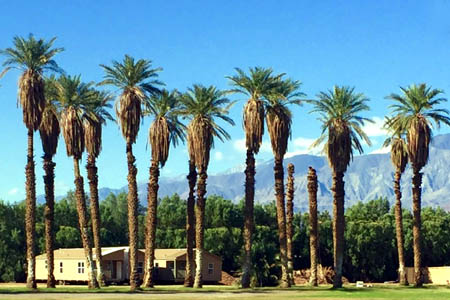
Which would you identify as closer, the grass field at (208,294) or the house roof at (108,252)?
the grass field at (208,294)

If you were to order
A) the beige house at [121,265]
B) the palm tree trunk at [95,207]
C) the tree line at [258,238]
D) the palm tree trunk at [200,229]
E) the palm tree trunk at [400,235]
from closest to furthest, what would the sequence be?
the palm tree trunk at [200,229] < the palm tree trunk at [95,207] < the palm tree trunk at [400,235] < the beige house at [121,265] < the tree line at [258,238]

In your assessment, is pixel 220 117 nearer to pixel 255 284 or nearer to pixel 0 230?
pixel 255 284

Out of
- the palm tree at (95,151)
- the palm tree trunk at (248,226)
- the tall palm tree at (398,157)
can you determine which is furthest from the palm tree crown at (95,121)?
the tall palm tree at (398,157)

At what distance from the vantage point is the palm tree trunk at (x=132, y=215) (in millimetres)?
69562

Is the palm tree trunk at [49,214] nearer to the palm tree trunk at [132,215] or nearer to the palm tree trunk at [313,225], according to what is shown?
the palm tree trunk at [132,215]

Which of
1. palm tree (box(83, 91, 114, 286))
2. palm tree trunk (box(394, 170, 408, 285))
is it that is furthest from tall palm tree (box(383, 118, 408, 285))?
palm tree (box(83, 91, 114, 286))

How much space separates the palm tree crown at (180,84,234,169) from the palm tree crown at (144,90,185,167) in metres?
1.30

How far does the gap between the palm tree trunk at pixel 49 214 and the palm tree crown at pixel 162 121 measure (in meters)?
9.74

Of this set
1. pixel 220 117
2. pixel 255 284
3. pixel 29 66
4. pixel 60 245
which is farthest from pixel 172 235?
pixel 29 66

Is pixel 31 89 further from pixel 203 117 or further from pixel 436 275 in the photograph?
pixel 436 275

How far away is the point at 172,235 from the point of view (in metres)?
111

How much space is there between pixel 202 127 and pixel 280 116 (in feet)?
25.0

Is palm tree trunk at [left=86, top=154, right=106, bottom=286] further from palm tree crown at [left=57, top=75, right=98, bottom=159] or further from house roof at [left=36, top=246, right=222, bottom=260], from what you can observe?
house roof at [left=36, top=246, right=222, bottom=260]

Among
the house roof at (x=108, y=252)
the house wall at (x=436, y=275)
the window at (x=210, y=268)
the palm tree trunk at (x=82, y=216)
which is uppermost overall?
the palm tree trunk at (x=82, y=216)
